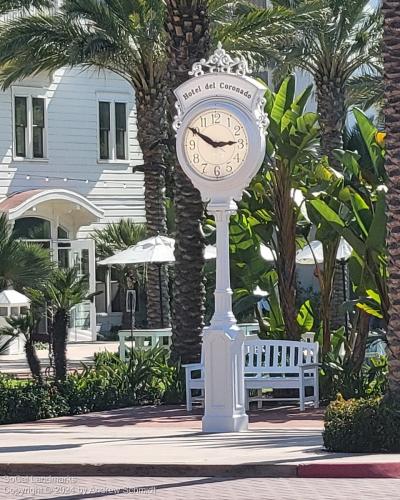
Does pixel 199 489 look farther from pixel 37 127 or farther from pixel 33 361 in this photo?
pixel 37 127

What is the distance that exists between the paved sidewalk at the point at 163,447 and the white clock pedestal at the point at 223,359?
24 centimetres

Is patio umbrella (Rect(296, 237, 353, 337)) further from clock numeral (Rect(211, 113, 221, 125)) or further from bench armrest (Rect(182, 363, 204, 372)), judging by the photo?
clock numeral (Rect(211, 113, 221, 125))

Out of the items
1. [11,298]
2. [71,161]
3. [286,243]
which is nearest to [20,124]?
[71,161]

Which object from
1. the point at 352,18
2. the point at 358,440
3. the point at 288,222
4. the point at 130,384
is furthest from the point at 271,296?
the point at 352,18

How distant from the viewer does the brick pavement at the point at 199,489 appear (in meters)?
10.2

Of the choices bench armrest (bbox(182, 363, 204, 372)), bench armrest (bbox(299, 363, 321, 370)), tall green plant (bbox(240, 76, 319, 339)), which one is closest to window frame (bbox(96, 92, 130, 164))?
tall green plant (bbox(240, 76, 319, 339))

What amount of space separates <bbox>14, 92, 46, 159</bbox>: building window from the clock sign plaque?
2352 centimetres

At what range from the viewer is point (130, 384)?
18500 millimetres

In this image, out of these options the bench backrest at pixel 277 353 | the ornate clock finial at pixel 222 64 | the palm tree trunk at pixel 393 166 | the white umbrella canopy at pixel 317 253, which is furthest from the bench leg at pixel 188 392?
the palm tree trunk at pixel 393 166

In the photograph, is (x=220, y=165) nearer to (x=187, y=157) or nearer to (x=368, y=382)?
(x=187, y=157)

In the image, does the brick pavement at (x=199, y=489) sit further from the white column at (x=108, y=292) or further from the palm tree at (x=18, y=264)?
the white column at (x=108, y=292)

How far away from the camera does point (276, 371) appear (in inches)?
685

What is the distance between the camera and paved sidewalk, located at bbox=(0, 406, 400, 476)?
38.1 ft

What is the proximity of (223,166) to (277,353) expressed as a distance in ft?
14.4
